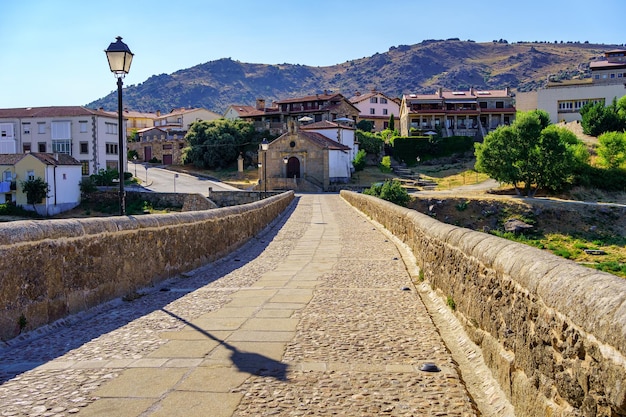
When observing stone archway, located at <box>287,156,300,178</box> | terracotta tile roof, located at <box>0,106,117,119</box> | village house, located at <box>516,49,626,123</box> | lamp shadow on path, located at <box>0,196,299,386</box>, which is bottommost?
lamp shadow on path, located at <box>0,196,299,386</box>

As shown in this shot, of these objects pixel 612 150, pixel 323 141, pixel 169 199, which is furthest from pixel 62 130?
pixel 612 150

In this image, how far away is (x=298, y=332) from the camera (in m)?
6.13

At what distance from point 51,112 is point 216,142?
1887 centimetres

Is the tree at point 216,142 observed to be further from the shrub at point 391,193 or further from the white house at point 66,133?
the shrub at point 391,193

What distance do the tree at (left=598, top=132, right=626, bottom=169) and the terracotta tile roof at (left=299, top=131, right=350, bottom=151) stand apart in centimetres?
2443

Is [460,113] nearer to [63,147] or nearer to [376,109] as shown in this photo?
[376,109]

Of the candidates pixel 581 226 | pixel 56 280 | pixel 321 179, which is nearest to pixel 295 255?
pixel 56 280

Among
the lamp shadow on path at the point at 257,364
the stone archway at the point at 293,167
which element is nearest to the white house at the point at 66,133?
the stone archway at the point at 293,167

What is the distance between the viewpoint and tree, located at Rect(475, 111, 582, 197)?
49.9 m

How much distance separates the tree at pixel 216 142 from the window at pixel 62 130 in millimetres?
14680

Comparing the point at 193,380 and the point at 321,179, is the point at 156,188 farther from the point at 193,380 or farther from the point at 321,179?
the point at 193,380

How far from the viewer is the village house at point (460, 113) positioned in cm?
7875

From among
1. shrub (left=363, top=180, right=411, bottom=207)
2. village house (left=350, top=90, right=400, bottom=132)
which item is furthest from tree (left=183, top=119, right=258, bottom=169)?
shrub (left=363, top=180, right=411, bottom=207)

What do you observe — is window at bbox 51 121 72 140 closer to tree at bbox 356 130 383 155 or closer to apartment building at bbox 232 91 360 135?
apartment building at bbox 232 91 360 135
